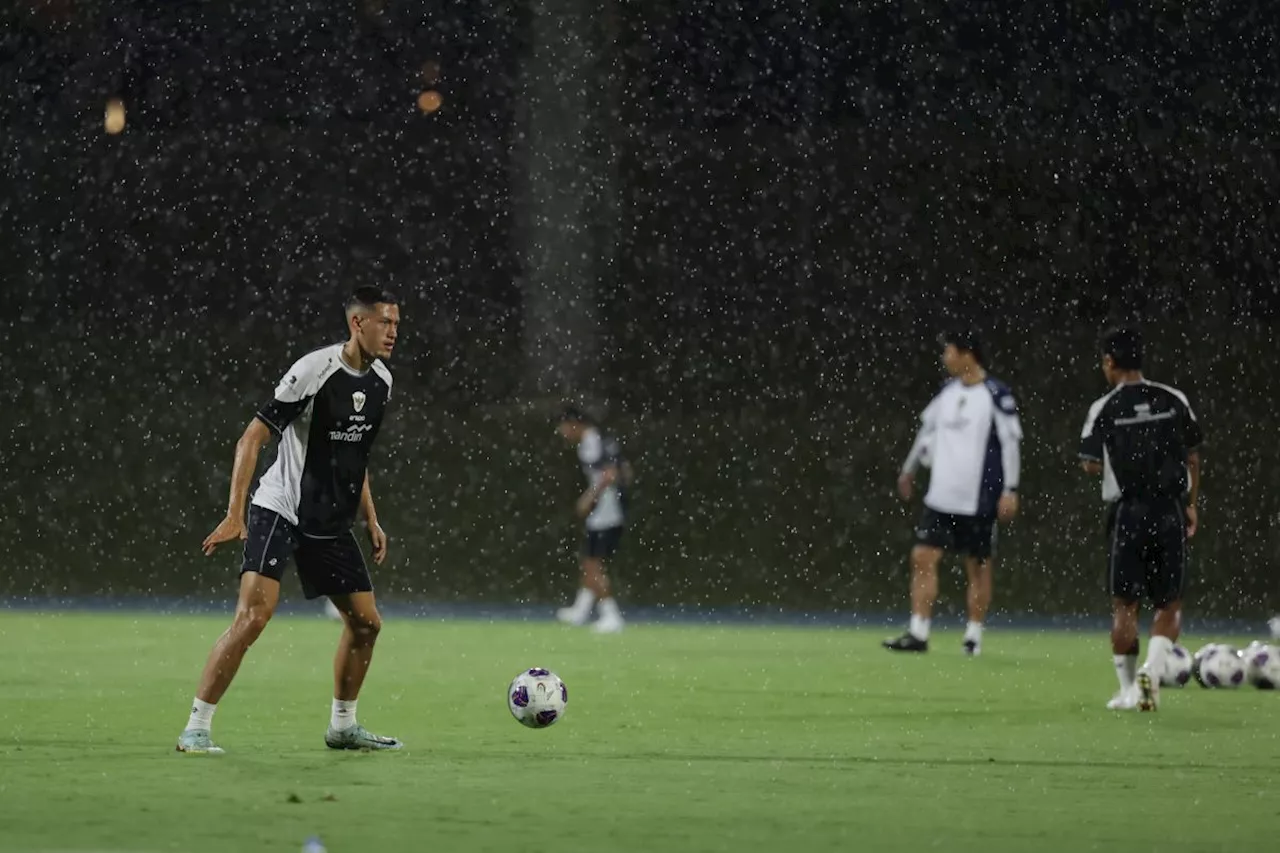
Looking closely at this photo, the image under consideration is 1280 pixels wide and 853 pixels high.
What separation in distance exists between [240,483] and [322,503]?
48cm

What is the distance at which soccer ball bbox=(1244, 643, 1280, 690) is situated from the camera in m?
13.2

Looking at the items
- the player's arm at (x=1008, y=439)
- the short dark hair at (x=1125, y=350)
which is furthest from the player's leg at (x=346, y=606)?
the player's arm at (x=1008, y=439)

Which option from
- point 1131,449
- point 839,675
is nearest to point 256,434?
point 1131,449

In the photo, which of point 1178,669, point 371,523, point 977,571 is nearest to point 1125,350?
point 1178,669

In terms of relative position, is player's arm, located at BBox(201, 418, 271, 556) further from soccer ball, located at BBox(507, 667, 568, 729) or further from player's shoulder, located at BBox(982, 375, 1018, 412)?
player's shoulder, located at BBox(982, 375, 1018, 412)

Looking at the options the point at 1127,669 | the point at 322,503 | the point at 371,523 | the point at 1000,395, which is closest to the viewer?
the point at 322,503

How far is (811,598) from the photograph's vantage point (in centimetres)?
2172

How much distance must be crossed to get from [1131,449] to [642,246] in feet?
39.7

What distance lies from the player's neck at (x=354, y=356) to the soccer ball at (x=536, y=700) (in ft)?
5.74

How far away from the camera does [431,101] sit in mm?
24766

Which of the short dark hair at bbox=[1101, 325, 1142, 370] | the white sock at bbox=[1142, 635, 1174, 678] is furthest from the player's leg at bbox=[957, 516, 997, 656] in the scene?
the short dark hair at bbox=[1101, 325, 1142, 370]

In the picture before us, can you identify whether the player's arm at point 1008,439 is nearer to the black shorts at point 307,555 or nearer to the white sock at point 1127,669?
the white sock at point 1127,669

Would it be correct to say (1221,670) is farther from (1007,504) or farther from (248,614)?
(248,614)

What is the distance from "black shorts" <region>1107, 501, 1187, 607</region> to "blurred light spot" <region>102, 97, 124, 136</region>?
52.1ft
